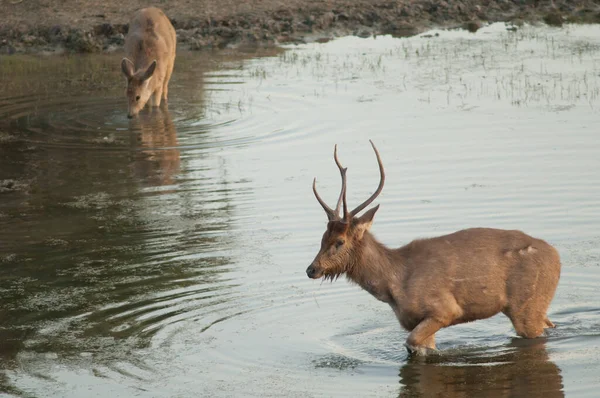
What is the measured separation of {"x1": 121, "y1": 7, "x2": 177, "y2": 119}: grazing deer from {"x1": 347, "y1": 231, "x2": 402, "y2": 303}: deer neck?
36.4 feet

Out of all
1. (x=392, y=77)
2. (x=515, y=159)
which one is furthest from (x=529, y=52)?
(x=515, y=159)

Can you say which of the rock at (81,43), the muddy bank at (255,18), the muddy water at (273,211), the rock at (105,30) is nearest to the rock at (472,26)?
the muddy bank at (255,18)

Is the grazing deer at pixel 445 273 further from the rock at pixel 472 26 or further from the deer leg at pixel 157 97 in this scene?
the rock at pixel 472 26

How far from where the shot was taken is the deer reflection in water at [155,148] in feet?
52.9

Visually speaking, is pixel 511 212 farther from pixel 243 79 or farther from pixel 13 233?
pixel 243 79

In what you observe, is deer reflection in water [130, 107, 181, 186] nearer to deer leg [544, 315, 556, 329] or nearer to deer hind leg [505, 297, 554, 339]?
deer leg [544, 315, 556, 329]

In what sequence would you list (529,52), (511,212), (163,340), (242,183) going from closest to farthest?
(163,340) → (511,212) → (242,183) → (529,52)

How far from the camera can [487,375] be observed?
893 cm

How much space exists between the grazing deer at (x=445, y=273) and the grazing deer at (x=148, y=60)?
11.2 meters

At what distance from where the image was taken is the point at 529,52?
79.6 ft

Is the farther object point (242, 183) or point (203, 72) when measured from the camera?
point (203, 72)

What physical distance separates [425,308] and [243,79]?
571 inches

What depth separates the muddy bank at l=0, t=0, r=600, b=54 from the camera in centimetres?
2778

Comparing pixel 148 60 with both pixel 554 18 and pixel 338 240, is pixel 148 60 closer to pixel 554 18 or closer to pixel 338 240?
pixel 554 18
